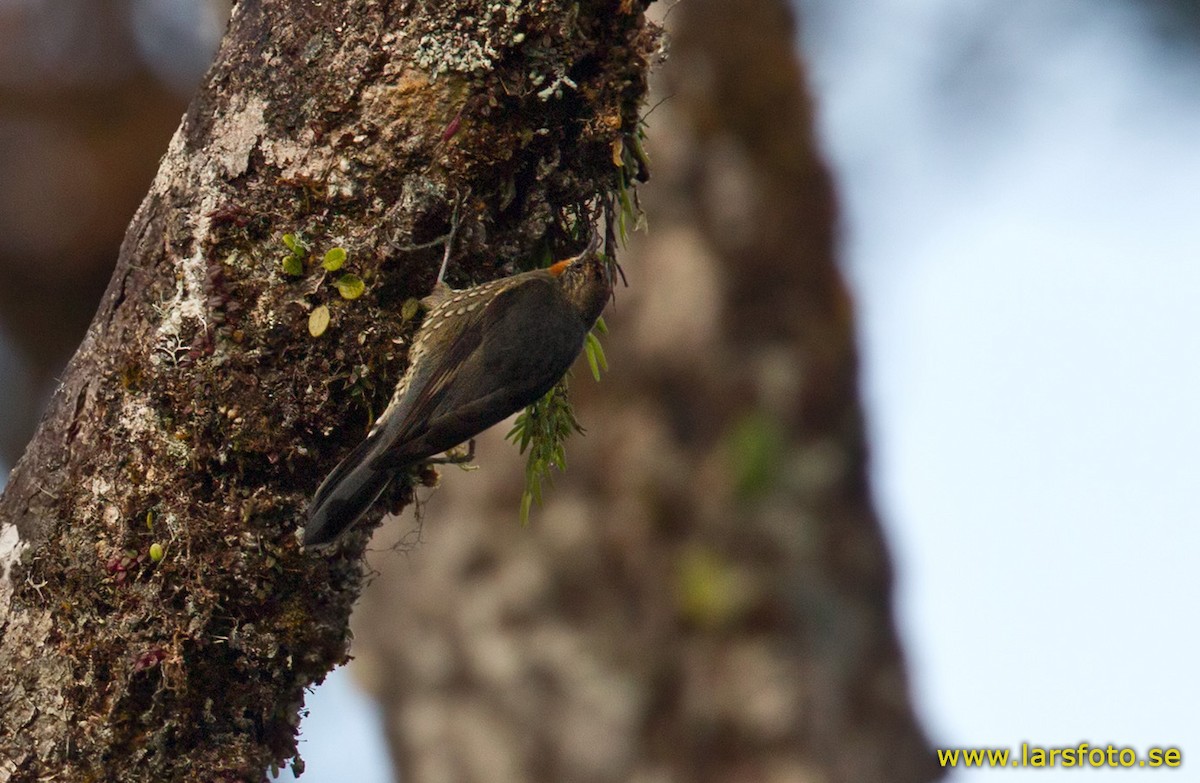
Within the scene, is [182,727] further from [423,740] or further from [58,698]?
[423,740]

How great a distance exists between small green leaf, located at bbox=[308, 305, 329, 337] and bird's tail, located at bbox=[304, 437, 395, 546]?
29 cm

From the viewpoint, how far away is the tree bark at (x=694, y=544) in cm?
647

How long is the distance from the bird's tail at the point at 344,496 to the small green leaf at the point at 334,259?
418 millimetres

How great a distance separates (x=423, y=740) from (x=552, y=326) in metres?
4.02

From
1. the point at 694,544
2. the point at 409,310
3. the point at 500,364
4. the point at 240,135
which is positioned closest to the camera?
the point at 240,135

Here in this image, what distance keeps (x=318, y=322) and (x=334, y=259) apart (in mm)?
149

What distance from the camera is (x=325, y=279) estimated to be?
115 inches

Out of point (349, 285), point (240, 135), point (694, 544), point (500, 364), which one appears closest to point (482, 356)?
point (500, 364)

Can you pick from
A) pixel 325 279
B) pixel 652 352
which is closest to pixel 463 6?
pixel 325 279

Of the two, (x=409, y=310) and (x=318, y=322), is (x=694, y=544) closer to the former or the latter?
(x=409, y=310)

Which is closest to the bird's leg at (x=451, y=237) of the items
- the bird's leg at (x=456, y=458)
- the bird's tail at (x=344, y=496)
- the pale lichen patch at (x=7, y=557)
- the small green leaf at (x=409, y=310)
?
the small green leaf at (x=409, y=310)

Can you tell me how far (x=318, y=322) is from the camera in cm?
290

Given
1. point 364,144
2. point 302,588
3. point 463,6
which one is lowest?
point 302,588

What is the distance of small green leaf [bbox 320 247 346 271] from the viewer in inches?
114
